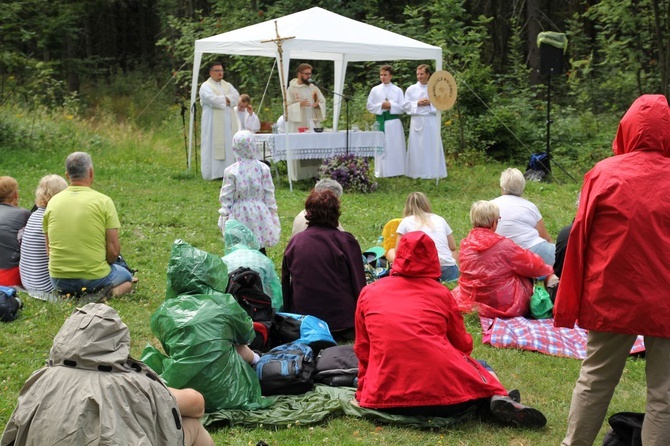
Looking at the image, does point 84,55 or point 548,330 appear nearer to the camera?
point 548,330

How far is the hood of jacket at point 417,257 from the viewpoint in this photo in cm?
493

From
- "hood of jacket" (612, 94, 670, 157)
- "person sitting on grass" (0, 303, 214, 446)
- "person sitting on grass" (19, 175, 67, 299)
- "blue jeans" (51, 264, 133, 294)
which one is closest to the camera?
"person sitting on grass" (0, 303, 214, 446)

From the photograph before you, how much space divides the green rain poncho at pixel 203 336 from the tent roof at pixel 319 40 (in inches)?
339

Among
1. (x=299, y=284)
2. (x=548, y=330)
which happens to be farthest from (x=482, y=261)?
(x=299, y=284)

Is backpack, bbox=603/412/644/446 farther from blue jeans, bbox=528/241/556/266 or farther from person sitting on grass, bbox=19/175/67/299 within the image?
person sitting on grass, bbox=19/175/67/299

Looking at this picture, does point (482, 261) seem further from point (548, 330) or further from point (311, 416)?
point (311, 416)

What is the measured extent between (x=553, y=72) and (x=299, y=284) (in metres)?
9.89

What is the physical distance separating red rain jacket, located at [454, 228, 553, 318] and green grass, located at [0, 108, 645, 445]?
19 centimetres

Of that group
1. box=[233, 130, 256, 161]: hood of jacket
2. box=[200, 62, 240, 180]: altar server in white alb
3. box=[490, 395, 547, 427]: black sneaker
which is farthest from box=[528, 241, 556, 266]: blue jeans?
Result: box=[200, 62, 240, 180]: altar server in white alb

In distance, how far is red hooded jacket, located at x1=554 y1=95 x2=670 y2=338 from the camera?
13.0 feet

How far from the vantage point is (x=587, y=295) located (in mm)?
4094

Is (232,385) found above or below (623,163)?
below

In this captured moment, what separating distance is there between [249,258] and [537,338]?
224cm

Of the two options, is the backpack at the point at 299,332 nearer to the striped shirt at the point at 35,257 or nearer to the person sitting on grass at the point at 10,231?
the striped shirt at the point at 35,257
